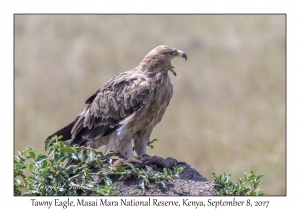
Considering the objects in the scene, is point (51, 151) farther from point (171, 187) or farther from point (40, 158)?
point (171, 187)

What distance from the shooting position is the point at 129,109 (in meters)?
6.28

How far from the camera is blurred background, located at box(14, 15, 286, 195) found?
10703 millimetres

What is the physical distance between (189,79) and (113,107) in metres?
7.26

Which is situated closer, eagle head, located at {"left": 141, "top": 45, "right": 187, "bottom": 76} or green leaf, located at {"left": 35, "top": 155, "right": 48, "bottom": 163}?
green leaf, located at {"left": 35, "top": 155, "right": 48, "bottom": 163}

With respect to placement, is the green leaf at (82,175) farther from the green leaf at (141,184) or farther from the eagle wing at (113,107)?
the eagle wing at (113,107)

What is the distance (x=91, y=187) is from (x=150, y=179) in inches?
21.4

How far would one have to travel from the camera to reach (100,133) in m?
6.37

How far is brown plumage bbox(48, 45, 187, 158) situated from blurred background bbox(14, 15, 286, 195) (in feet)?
12.5

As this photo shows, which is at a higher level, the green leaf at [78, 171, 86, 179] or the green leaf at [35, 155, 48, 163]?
the green leaf at [35, 155, 48, 163]

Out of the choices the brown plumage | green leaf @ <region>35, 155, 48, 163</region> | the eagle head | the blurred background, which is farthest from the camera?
the blurred background

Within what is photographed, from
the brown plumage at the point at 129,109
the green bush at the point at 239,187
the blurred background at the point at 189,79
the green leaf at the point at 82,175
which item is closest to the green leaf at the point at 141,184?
the green leaf at the point at 82,175

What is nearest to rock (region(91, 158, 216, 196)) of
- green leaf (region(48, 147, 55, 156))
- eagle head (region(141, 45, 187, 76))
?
green leaf (region(48, 147, 55, 156))

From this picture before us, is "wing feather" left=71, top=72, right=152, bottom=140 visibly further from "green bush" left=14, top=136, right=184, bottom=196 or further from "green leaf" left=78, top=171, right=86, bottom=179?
"green leaf" left=78, top=171, right=86, bottom=179

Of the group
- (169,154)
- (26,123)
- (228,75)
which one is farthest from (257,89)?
(26,123)
